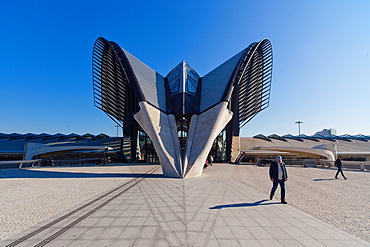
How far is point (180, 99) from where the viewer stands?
26.5m

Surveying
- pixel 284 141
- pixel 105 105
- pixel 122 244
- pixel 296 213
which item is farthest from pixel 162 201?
pixel 284 141

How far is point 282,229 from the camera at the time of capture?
409cm

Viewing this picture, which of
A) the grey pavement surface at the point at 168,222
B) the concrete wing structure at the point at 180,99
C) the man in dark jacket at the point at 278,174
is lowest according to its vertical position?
the grey pavement surface at the point at 168,222

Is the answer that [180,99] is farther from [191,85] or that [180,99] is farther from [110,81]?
[110,81]

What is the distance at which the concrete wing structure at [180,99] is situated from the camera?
1531 cm

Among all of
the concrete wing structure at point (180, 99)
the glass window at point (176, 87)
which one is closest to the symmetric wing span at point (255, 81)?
the concrete wing structure at point (180, 99)

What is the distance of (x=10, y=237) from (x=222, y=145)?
1353 inches

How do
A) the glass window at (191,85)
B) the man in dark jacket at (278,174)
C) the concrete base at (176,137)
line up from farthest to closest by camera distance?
the glass window at (191,85), the concrete base at (176,137), the man in dark jacket at (278,174)

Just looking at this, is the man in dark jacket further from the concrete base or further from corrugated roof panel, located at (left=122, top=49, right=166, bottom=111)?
corrugated roof panel, located at (left=122, top=49, right=166, bottom=111)

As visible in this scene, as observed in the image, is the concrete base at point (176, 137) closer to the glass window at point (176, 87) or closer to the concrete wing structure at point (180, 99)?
the concrete wing structure at point (180, 99)

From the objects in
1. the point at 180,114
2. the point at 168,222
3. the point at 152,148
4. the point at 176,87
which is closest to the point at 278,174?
the point at 168,222

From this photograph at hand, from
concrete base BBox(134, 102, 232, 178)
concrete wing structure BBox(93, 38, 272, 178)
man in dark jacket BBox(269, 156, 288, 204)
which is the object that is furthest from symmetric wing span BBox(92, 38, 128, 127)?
man in dark jacket BBox(269, 156, 288, 204)

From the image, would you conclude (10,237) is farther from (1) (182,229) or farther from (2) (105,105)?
(2) (105,105)

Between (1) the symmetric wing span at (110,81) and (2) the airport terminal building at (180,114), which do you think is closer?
(2) the airport terminal building at (180,114)
